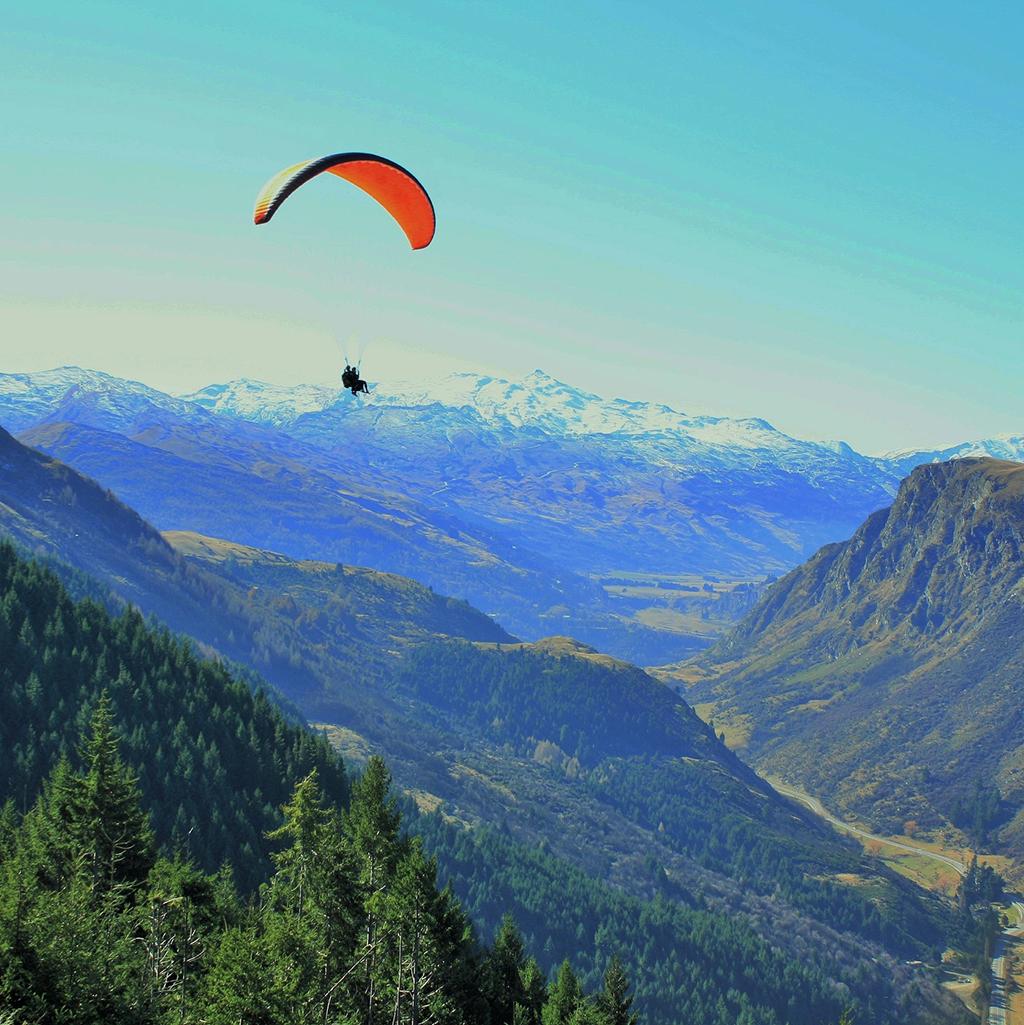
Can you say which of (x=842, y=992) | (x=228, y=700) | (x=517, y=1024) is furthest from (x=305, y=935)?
(x=842, y=992)

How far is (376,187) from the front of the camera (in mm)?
59312

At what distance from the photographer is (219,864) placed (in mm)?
102938

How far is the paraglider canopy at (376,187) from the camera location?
51.1 m

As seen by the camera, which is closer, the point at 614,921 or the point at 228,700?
the point at 228,700

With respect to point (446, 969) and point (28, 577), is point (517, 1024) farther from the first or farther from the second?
point (28, 577)

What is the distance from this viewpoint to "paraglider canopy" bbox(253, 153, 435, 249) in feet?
168

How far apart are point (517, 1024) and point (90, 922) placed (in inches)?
1126

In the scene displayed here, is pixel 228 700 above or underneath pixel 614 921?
above

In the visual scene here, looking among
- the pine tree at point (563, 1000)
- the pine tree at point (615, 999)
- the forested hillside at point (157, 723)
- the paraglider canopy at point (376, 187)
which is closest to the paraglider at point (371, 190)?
the paraglider canopy at point (376, 187)

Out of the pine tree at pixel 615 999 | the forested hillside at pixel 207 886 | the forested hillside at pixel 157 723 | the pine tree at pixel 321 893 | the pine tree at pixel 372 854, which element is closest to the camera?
the forested hillside at pixel 207 886

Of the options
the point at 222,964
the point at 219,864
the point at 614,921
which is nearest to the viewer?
the point at 222,964

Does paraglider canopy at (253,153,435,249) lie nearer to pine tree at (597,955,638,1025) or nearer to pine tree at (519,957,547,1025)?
pine tree at (519,957,547,1025)

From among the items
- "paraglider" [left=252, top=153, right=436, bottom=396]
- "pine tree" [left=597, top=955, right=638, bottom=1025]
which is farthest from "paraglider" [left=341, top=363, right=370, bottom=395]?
"pine tree" [left=597, top=955, right=638, bottom=1025]

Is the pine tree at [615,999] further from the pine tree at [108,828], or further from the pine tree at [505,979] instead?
the pine tree at [108,828]
